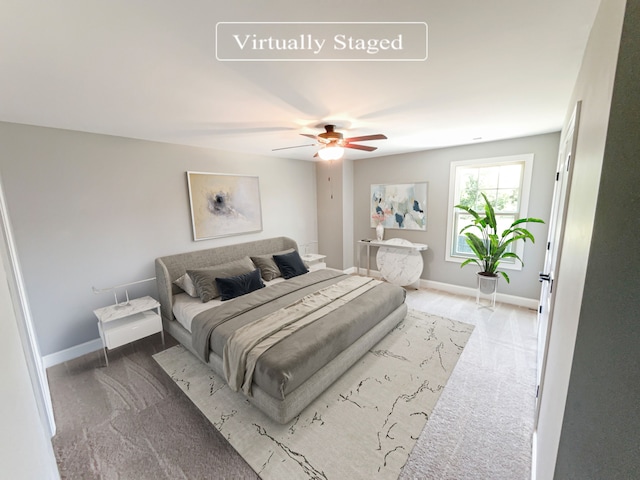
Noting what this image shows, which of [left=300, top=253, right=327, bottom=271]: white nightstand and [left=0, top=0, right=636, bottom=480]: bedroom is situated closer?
[left=0, top=0, right=636, bottom=480]: bedroom

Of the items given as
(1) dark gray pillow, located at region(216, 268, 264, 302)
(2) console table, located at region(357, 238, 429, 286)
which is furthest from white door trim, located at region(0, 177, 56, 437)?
(2) console table, located at region(357, 238, 429, 286)

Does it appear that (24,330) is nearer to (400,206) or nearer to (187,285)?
(187,285)

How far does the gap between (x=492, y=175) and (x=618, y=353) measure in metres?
4.00

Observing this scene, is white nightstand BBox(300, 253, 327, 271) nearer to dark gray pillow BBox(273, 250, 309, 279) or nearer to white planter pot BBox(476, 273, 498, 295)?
dark gray pillow BBox(273, 250, 309, 279)

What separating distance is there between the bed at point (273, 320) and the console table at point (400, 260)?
1257mm

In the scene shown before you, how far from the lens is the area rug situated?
1672 mm

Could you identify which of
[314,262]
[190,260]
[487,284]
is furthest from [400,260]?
[190,260]

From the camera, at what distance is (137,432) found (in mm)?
1918

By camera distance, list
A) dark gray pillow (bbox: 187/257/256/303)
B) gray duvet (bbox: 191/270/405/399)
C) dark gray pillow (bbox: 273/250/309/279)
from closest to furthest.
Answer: gray duvet (bbox: 191/270/405/399), dark gray pillow (bbox: 187/257/256/303), dark gray pillow (bbox: 273/250/309/279)

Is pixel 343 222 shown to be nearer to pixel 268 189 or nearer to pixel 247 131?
pixel 268 189

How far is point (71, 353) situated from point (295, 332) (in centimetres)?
264

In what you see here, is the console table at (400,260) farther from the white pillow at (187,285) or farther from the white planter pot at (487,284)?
the white pillow at (187,285)

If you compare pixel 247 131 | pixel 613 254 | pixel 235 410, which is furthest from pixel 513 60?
pixel 235 410

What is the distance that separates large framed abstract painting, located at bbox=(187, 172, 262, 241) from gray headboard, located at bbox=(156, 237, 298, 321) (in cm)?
25
